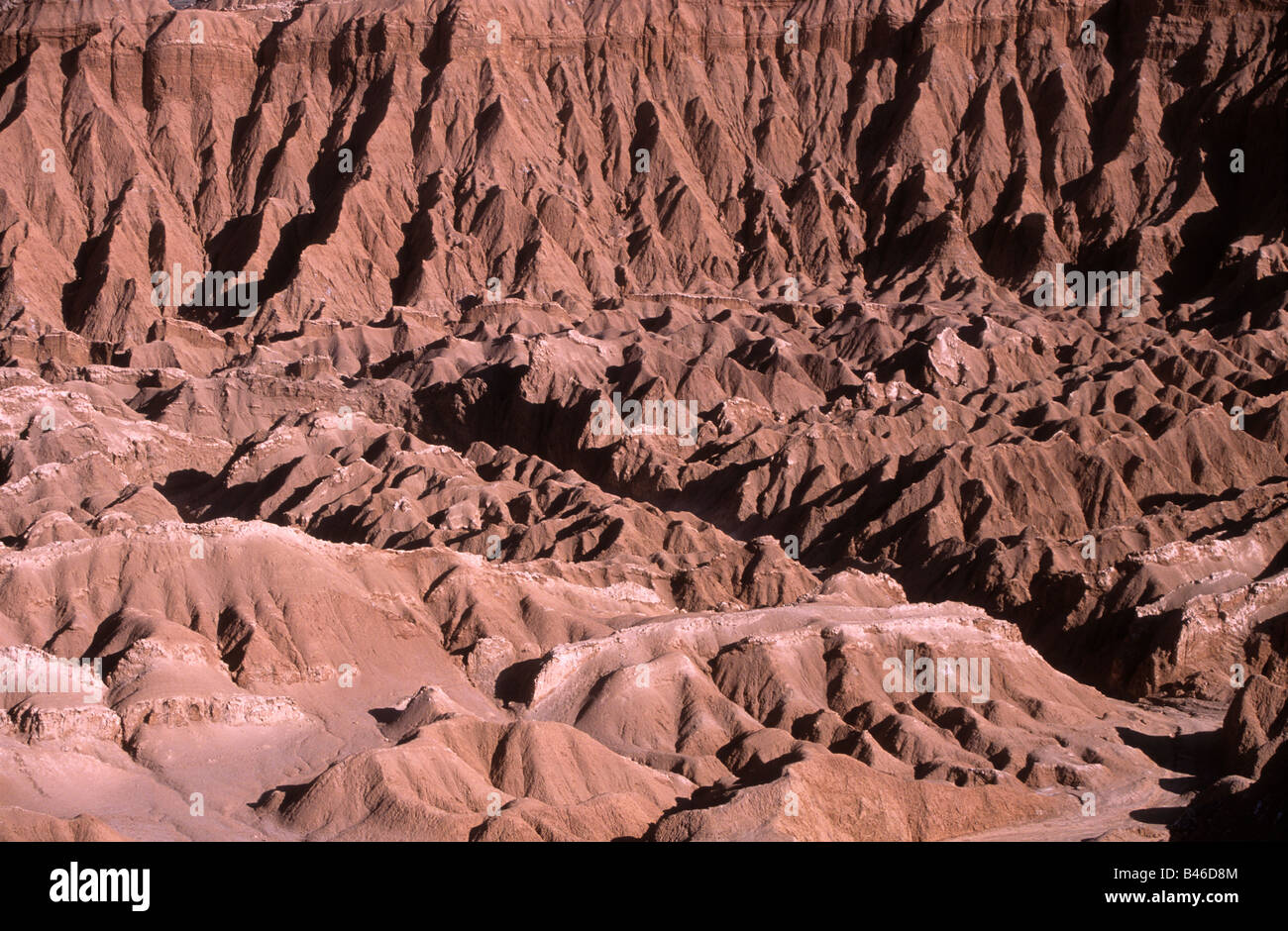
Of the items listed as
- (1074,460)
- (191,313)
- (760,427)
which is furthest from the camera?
(191,313)

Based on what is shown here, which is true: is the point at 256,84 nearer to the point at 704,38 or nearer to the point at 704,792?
the point at 704,38

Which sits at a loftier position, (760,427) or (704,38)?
(704,38)

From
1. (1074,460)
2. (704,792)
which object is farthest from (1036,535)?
(704,792)

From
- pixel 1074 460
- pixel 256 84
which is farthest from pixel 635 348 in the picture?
pixel 256 84

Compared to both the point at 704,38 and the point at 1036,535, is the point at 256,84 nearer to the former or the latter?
the point at 704,38

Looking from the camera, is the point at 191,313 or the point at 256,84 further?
the point at 256,84

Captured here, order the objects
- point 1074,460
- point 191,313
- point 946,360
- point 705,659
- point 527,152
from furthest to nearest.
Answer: point 527,152, point 191,313, point 946,360, point 1074,460, point 705,659
